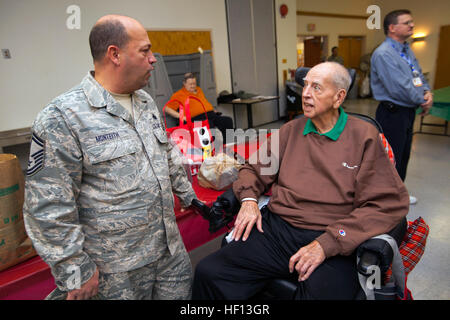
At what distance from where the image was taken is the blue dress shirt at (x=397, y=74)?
101 inches

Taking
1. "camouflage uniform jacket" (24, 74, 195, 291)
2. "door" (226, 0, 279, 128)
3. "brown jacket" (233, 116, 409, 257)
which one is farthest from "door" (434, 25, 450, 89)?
"camouflage uniform jacket" (24, 74, 195, 291)

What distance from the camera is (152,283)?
131 cm

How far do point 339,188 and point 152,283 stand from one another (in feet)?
3.04

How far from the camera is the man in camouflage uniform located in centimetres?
98

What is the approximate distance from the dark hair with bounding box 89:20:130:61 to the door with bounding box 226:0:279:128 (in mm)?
5500

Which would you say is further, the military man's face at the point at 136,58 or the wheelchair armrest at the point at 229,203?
the wheelchair armrest at the point at 229,203

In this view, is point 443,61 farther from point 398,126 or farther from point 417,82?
point 398,126

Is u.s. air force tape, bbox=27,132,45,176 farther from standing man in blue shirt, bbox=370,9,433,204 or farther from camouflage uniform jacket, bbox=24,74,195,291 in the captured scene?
standing man in blue shirt, bbox=370,9,433,204

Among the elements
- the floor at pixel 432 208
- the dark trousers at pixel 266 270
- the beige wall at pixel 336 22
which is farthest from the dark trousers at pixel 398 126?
the beige wall at pixel 336 22

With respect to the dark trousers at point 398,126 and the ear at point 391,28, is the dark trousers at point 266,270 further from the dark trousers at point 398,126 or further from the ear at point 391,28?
the ear at point 391,28

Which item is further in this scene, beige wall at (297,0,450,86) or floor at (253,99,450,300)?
beige wall at (297,0,450,86)

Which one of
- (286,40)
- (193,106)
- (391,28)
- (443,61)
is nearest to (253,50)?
(286,40)

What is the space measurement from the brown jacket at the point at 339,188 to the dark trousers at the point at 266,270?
6 centimetres

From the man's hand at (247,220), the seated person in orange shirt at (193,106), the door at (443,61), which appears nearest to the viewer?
the man's hand at (247,220)
